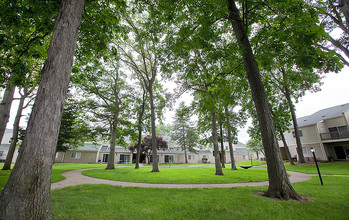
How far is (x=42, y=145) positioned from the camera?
2.69 m

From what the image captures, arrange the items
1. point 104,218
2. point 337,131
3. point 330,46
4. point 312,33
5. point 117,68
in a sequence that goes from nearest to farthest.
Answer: point 104,218
point 312,33
point 330,46
point 117,68
point 337,131

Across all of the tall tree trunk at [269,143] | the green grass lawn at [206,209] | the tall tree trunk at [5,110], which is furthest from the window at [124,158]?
the tall tree trunk at [269,143]

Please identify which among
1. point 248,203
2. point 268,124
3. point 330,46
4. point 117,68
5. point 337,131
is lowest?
point 248,203

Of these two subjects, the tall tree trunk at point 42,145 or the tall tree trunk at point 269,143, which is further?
the tall tree trunk at point 269,143

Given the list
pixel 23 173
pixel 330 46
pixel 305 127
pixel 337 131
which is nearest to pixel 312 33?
pixel 23 173

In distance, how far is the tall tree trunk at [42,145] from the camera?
2.43 m

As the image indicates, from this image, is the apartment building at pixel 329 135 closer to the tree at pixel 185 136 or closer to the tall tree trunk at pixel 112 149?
the tree at pixel 185 136

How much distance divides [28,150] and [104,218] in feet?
6.46

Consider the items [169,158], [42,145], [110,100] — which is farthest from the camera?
[169,158]

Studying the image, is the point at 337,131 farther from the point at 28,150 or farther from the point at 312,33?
the point at 28,150

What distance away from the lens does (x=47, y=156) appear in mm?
2725

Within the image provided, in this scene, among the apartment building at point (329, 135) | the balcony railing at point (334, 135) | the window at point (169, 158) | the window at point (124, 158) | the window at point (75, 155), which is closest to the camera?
the balcony railing at point (334, 135)

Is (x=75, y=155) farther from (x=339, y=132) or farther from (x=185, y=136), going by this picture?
(x=339, y=132)

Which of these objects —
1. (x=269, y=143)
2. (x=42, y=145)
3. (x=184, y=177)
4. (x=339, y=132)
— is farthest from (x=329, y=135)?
(x=42, y=145)
